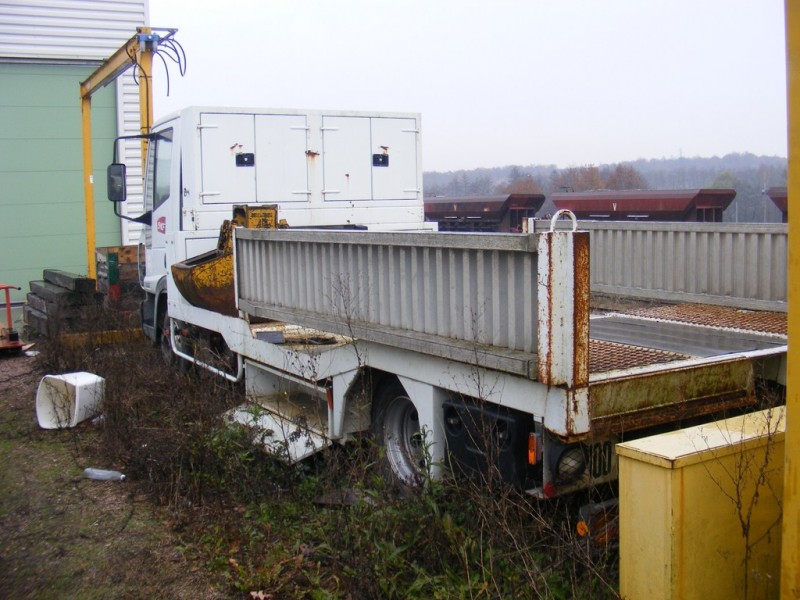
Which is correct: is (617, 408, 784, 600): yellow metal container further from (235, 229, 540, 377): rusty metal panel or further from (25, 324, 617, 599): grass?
(235, 229, 540, 377): rusty metal panel

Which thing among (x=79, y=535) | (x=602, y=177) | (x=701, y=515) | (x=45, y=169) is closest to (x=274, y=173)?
(x=79, y=535)

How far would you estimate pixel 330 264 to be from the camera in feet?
18.8

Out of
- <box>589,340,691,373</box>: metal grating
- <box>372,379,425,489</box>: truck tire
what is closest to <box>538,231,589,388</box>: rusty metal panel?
<box>589,340,691,373</box>: metal grating

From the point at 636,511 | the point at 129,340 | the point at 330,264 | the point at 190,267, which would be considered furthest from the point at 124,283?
the point at 636,511

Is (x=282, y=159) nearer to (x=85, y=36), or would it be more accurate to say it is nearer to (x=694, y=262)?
(x=694, y=262)

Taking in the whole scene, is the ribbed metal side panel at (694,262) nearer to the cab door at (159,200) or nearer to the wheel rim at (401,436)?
the wheel rim at (401,436)

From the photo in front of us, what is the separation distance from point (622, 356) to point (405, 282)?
124 cm

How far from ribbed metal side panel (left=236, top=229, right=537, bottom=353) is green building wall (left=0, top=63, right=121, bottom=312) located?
11.9 metres

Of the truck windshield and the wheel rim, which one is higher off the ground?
the truck windshield

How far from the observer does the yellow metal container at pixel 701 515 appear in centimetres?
340

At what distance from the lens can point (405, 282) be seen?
497 cm

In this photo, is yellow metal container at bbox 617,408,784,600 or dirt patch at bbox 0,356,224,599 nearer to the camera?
yellow metal container at bbox 617,408,784,600

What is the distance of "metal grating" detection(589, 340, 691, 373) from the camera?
4426 mm

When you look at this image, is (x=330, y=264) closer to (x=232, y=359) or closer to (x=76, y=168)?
(x=232, y=359)
